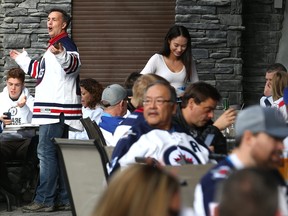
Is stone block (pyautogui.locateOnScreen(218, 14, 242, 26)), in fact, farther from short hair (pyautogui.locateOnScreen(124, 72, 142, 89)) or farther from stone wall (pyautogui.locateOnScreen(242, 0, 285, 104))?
short hair (pyautogui.locateOnScreen(124, 72, 142, 89))

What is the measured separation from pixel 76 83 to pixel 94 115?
2.95ft

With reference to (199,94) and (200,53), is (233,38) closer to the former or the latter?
(200,53)

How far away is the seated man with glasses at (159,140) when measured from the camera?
265 inches

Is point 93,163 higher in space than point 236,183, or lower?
lower

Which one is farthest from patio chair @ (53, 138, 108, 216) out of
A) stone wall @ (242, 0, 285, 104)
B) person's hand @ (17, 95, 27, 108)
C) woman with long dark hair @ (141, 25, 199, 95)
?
stone wall @ (242, 0, 285, 104)

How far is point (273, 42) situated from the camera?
611 inches

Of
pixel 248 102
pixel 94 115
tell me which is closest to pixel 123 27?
pixel 248 102

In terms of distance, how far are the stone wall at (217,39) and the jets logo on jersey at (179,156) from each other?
807cm

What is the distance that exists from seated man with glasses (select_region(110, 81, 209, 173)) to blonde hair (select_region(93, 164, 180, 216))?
2585 millimetres

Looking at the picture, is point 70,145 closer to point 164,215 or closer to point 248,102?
point 164,215

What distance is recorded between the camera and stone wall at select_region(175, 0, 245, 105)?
48.6 ft

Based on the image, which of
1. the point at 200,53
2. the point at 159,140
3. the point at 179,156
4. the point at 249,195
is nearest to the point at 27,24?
the point at 200,53

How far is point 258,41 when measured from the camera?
1557 cm

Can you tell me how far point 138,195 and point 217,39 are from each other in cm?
1105
